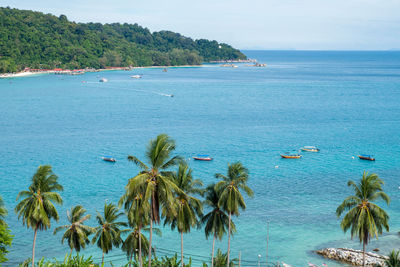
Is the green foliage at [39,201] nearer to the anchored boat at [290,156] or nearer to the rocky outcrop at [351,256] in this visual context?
the rocky outcrop at [351,256]

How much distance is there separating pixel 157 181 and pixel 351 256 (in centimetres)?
2213

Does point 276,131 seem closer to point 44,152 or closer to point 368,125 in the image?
point 368,125

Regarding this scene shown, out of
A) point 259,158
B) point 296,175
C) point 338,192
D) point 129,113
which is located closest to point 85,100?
point 129,113

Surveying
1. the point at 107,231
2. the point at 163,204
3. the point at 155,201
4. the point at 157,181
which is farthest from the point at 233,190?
the point at 107,231

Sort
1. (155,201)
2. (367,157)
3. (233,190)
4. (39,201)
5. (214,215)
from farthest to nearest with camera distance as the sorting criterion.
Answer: (367,157) → (214,215) → (233,190) → (39,201) → (155,201)

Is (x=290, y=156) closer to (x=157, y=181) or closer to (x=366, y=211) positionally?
(x=366, y=211)

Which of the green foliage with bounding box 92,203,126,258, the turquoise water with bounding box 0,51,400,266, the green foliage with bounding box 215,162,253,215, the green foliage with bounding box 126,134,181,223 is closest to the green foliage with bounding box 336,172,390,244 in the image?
the green foliage with bounding box 215,162,253,215

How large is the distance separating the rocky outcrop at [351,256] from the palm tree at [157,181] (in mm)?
20734

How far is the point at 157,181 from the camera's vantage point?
23.8 meters

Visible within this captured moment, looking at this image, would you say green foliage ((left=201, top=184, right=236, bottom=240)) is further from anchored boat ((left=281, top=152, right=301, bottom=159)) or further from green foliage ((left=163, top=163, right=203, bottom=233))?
anchored boat ((left=281, top=152, right=301, bottom=159))

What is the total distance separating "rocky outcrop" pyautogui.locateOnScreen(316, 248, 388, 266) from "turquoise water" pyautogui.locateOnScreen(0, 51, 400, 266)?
1211 millimetres

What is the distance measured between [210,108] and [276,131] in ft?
111

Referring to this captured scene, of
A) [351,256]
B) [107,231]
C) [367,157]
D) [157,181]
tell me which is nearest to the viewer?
[157,181]

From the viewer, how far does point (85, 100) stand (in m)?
136
